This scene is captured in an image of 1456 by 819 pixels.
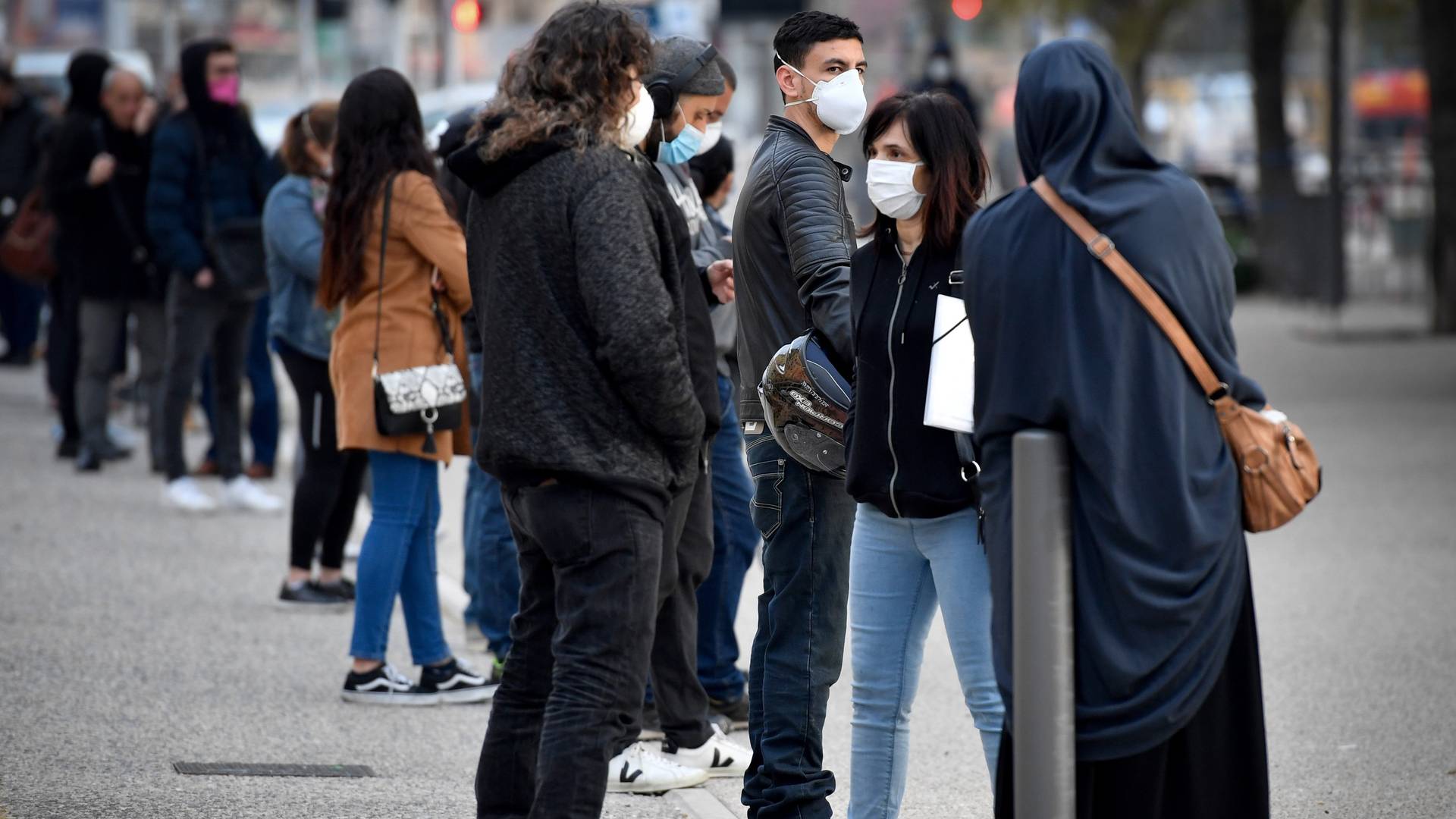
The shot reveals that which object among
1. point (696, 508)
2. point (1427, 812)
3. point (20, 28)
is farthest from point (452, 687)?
point (20, 28)

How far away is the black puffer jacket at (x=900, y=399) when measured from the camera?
4.04m

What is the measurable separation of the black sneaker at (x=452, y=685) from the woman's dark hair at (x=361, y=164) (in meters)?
1.21

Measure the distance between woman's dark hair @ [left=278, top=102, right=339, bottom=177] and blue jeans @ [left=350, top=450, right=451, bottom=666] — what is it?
68.0 inches

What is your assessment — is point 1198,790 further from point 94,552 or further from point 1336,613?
point 94,552

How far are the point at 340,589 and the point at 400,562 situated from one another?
63.6 inches

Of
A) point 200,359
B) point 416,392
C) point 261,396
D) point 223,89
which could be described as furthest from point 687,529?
point 261,396

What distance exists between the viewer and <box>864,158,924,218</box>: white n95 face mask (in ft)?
13.7

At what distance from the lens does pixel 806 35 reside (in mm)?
4938

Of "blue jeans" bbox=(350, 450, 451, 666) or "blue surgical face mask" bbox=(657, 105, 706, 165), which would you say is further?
"blue jeans" bbox=(350, 450, 451, 666)

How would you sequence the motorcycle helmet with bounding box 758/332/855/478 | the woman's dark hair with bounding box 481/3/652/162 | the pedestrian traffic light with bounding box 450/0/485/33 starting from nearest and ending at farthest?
the woman's dark hair with bounding box 481/3/652/162 < the motorcycle helmet with bounding box 758/332/855/478 < the pedestrian traffic light with bounding box 450/0/485/33

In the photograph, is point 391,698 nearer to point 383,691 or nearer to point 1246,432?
point 383,691

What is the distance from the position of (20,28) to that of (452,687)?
4369 centimetres

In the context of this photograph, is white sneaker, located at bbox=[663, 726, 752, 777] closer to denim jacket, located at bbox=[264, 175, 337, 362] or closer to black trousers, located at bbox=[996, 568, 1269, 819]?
black trousers, located at bbox=[996, 568, 1269, 819]

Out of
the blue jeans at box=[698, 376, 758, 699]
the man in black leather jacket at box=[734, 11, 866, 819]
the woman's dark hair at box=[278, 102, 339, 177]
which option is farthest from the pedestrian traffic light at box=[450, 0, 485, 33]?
the man in black leather jacket at box=[734, 11, 866, 819]
